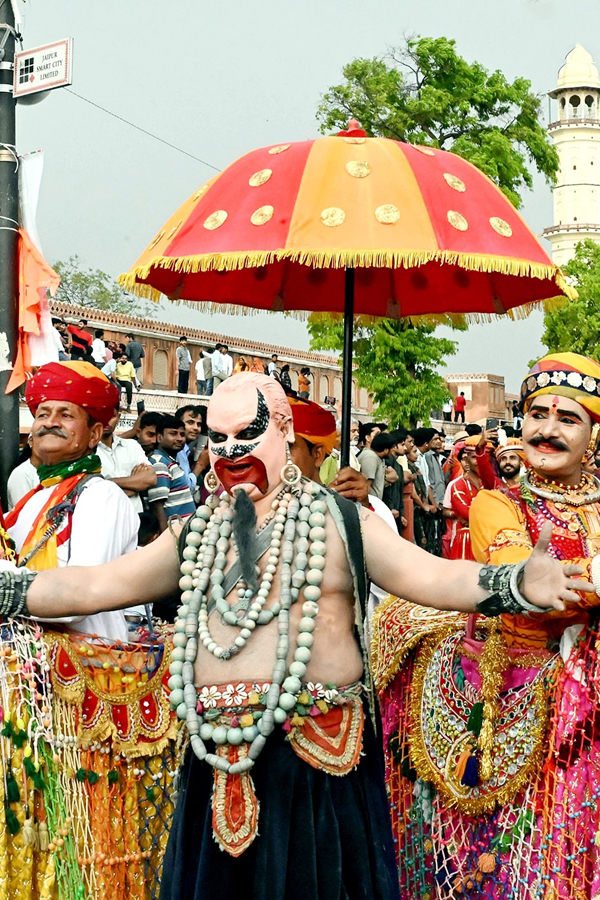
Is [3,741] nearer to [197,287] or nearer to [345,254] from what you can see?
[345,254]

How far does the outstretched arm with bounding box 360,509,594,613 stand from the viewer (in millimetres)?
2938

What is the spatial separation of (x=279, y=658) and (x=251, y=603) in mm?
174

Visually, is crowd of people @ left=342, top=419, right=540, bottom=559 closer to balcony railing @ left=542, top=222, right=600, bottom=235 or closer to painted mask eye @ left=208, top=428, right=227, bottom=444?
painted mask eye @ left=208, top=428, right=227, bottom=444

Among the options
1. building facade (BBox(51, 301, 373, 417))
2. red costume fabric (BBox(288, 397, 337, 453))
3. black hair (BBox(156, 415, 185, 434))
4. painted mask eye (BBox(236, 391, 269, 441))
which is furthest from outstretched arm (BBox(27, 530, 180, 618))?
building facade (BBox(51, 301, 373, 417))

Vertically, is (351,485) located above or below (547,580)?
above

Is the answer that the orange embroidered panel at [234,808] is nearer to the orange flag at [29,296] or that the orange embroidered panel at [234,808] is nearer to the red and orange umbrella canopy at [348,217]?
the red and orange umbrella canopy at [348,217]

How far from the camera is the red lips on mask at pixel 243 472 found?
3141mm

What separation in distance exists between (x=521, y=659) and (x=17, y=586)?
66.5 inches

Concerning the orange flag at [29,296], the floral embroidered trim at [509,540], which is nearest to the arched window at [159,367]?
the orange flag at [29,296]

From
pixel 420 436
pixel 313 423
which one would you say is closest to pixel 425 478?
pixel 420 436

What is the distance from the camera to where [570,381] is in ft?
12.9

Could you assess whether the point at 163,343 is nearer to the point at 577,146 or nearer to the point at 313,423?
the point at 313,423

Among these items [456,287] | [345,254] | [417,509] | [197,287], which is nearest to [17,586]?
[345,254]

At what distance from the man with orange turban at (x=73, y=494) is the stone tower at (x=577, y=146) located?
63.1 metres
